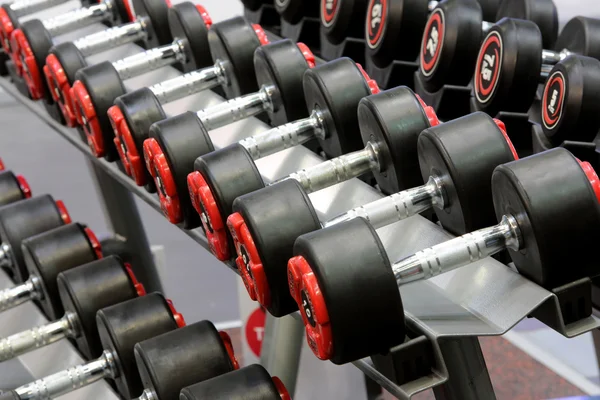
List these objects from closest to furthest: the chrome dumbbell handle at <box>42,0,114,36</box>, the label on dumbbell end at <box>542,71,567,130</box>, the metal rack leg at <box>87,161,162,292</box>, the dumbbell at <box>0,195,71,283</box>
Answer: the label on dumbbell end at <box>542,71,567,130</box>, the dumbbell at <box>0,195,71,283</box>, the chrome dumbbell handle at <box>42,0,114,36</box>, the metal rack leg at <box>87,161,162,292</box>

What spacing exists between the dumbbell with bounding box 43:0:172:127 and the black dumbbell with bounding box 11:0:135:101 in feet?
0.10

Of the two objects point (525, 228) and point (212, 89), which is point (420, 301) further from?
point (212, 89)

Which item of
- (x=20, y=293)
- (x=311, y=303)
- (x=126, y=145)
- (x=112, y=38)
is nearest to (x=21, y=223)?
(x=20, y=293)

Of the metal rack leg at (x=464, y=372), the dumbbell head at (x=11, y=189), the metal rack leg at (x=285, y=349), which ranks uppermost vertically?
the dumbbell head at (x=11, y=189)

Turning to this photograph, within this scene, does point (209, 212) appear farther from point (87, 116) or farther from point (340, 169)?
point (87, 116)

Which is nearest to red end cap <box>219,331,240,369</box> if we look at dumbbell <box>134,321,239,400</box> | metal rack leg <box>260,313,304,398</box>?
dumbbell <box>134,321,239,400</box>

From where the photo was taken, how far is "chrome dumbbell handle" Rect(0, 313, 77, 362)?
0.95m

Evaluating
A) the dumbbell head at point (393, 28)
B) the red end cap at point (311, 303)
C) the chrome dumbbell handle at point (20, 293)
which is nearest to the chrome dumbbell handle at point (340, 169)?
the red end cap at point (311, 303)

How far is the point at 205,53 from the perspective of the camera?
1.14m

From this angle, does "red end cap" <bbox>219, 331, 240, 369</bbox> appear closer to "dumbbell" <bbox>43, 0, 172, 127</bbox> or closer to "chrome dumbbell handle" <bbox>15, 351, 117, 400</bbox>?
"chrome dumbbell handle" <bbox>15, 351, 117, 400</bbox>

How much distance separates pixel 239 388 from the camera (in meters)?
0.77

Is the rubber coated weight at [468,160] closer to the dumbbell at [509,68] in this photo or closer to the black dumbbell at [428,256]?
the black dumbbell at [428,256]

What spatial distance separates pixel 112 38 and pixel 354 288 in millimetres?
719

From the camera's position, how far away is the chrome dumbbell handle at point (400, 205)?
759 mm
